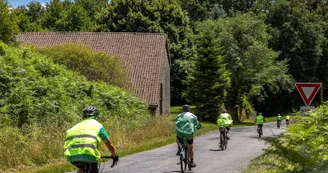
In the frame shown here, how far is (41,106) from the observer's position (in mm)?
20859

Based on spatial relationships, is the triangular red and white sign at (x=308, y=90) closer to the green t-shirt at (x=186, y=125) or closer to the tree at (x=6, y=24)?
the green t-shirt at (x=186, y=125)

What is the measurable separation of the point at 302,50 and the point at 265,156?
69.4m

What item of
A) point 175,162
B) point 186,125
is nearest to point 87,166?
point 186,125

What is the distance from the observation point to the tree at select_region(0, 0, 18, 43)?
28.8 metres

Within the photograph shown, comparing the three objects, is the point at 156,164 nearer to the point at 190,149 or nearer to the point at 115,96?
the point at 190,149

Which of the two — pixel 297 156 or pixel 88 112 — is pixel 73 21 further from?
pixel 297 156

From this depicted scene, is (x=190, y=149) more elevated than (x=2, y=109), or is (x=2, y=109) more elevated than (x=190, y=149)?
(x=2, y=109)

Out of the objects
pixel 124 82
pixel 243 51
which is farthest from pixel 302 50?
pixel 124 82

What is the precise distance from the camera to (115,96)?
29.3 meters

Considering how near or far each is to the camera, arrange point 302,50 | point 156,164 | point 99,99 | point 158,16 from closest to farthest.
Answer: point 156,164 < point 99,99 < point 158,16 < point 302,50

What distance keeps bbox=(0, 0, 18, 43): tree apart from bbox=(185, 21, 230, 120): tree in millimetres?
23020

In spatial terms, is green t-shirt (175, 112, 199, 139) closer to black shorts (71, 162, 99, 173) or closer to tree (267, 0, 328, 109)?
black shorts (71, 162, 99, 173)

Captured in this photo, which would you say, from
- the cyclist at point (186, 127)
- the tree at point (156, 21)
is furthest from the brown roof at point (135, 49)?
the cyclist at point (186, 127)

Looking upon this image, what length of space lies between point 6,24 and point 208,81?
24.7 metres
